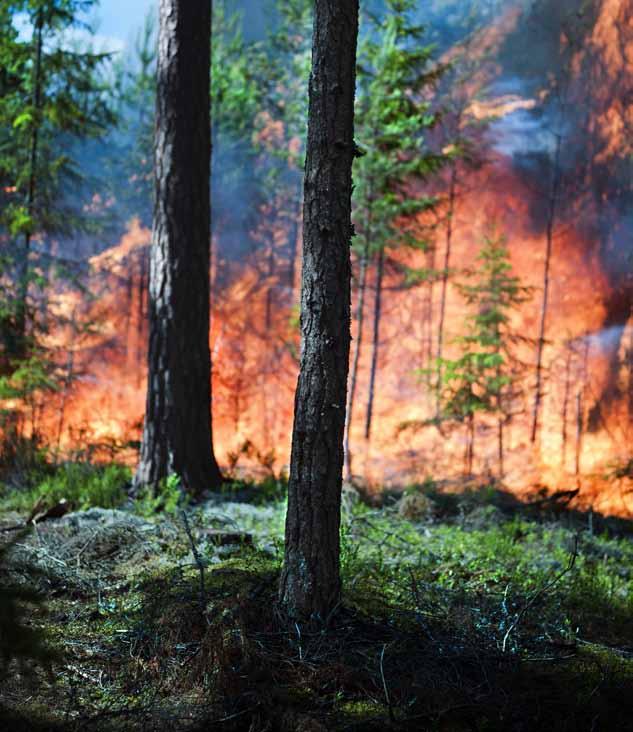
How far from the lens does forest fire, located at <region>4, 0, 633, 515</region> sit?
13.4 meters

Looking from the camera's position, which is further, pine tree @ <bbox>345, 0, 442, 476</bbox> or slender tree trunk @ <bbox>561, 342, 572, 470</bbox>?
slender tree trunk @ <bbox>561, 342, 572, 470</bbox>

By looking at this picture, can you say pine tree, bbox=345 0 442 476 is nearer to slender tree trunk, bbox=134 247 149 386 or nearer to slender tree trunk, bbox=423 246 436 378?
slender tree trunk, bbox=423 246 436 378

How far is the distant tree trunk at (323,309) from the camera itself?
12.0 feet

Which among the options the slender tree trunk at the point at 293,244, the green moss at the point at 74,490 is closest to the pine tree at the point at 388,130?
the green moss at the point at 74,490

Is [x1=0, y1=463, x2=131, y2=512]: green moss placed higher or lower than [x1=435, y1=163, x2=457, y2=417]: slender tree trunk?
lower

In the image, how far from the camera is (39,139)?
11.6m

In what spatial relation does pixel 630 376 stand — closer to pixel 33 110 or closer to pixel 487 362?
pixel 487 362

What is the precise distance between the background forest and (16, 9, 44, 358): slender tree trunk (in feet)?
0.13

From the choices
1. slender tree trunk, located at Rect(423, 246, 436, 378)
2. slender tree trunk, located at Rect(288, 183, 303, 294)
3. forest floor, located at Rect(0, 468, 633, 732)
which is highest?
slender tree trunk, located at Rect(288, 183, 303, 294)

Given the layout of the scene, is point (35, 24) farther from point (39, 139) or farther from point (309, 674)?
point (309, 674)

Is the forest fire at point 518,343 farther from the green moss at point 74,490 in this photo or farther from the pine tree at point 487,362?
the green moss at point 74,490

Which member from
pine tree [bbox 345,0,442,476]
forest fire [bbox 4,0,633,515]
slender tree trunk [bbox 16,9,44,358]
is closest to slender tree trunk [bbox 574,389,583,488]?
forest fire [bbox 4,0,633,515]

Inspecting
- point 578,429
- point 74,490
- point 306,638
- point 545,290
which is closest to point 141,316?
point 545,290

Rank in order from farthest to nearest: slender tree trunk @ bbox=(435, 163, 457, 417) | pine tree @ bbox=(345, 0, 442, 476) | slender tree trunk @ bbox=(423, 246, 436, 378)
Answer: slender tree trunk @ bbox=(423, 246, 436, 378)
slender tree trunk @ bbox=(435, 163, 457, 417)
pine tree @ bbox=(345, 0, 442, 476)
